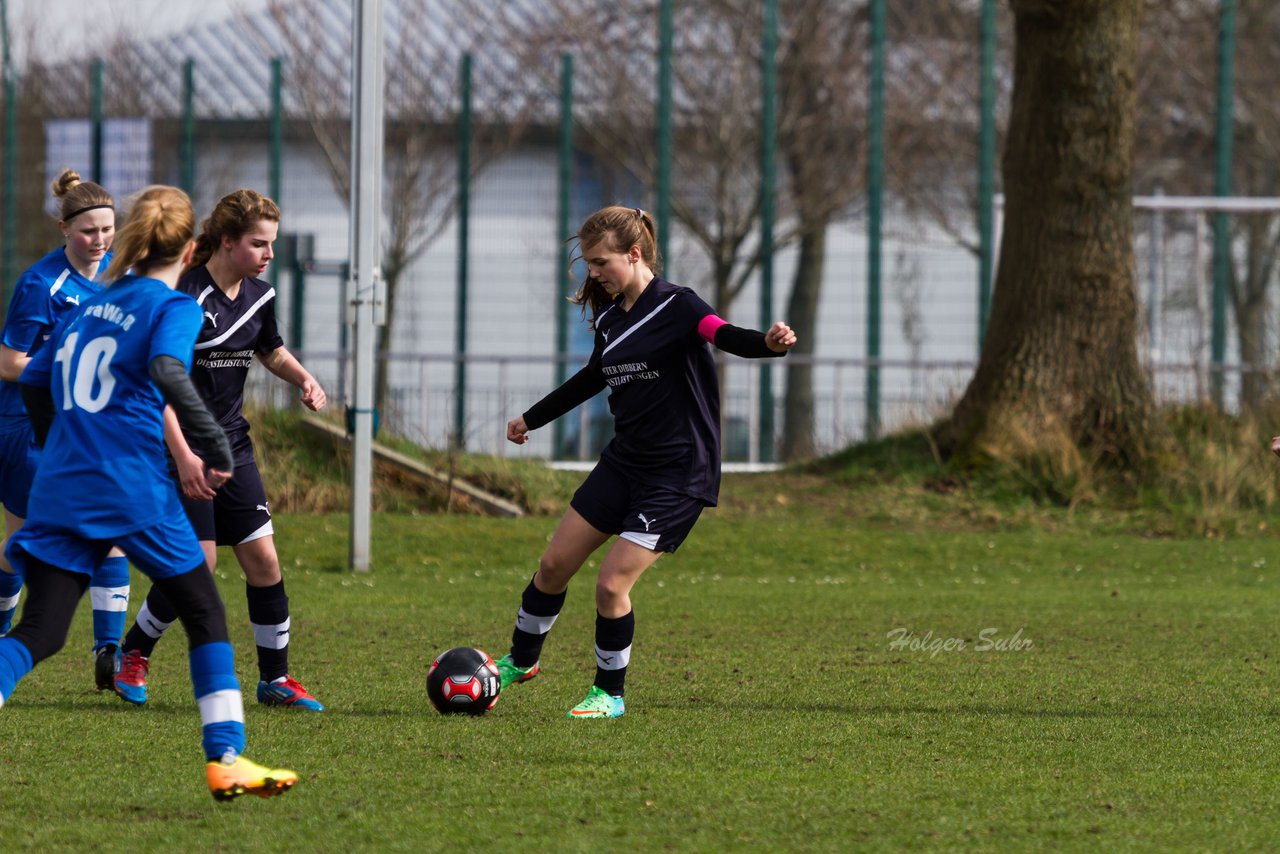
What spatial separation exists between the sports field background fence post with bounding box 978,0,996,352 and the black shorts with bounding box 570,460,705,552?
14.5 metres

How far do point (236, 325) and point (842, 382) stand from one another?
14.4m

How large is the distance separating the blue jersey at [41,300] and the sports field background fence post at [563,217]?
1400 cm

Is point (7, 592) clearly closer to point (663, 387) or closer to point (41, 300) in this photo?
point (41, 300)

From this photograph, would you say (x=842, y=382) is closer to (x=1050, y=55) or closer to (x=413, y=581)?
(x=1050, y=55)

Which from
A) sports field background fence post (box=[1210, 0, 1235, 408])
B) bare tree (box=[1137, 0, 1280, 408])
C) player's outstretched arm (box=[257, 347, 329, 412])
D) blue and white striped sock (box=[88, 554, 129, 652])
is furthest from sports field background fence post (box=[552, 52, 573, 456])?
player's outstretched arm (box=[257, 347, 329, 412])

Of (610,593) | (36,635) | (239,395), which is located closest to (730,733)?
(610,593)

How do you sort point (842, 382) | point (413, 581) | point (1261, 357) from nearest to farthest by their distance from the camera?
point (413, 581)
point (1261, 357)
point (842, 382)

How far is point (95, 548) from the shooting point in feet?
15.0

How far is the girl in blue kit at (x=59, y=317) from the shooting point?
20.7ft

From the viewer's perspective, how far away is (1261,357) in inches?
677

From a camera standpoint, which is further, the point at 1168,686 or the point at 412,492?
the point at 412,492

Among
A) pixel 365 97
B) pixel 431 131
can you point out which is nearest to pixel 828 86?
pixel 431 131

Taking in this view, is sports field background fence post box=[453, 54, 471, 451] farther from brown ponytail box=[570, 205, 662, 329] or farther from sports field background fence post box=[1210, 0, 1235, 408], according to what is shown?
brown ponytail box=[570, 205, 662, 329]

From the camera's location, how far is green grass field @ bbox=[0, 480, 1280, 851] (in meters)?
4.38
